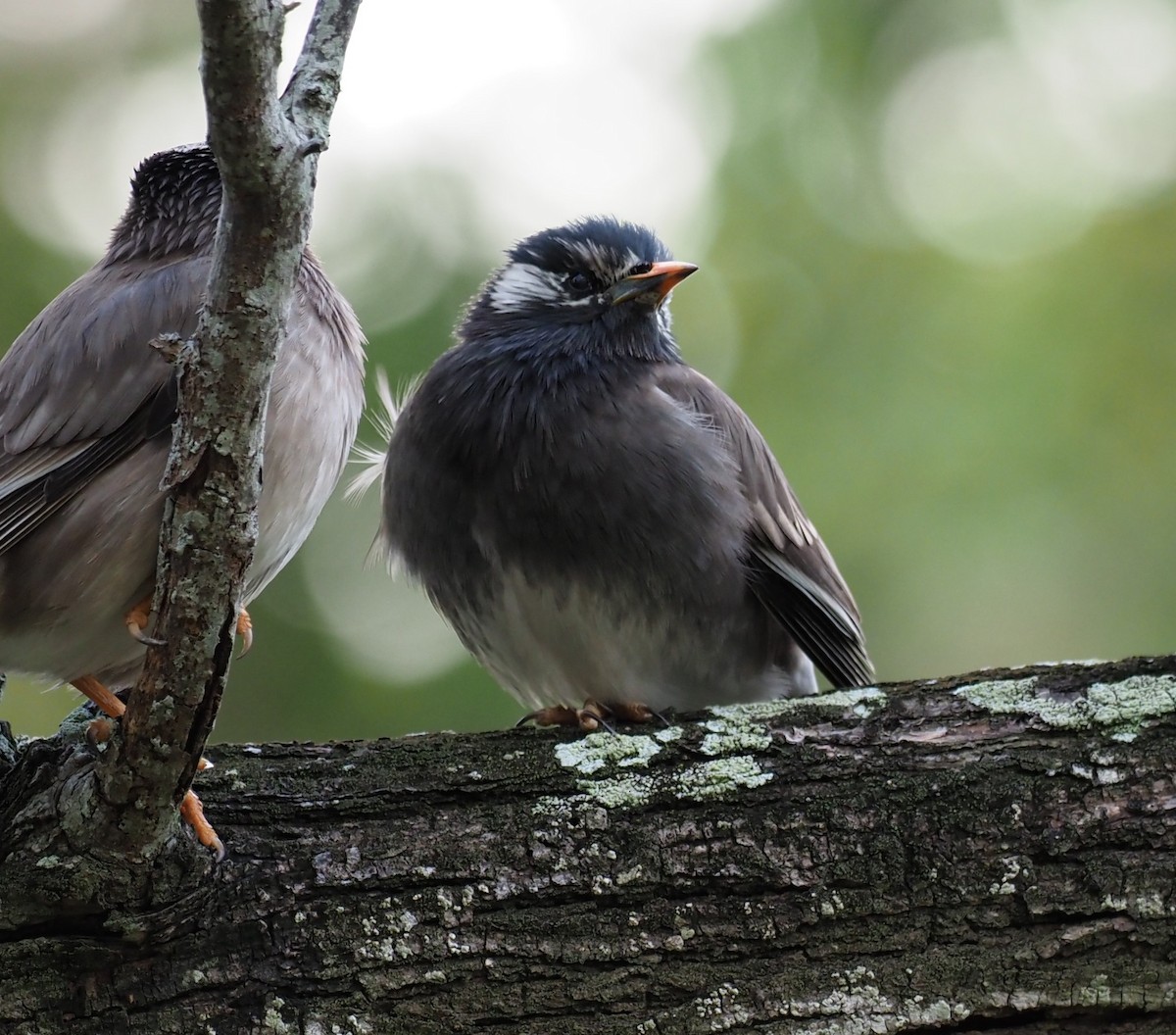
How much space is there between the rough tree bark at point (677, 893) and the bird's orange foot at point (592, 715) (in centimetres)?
36

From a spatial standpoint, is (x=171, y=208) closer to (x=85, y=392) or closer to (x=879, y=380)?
(x=85, y=392)

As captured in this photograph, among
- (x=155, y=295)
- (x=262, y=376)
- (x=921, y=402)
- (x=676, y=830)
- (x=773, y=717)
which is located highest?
(x=921, y=402)

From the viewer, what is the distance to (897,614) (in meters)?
7.25

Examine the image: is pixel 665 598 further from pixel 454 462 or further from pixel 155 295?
pixel 155 295

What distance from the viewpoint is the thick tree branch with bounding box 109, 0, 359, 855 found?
2.42 metres

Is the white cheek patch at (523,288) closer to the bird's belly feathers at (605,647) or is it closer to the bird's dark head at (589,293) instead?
the bird's dark head at (589,293)

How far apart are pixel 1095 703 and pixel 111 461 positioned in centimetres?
274

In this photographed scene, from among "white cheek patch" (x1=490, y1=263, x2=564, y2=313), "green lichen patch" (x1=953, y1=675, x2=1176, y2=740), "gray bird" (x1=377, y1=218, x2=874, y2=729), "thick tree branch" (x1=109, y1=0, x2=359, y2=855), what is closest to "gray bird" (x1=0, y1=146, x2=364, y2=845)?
"thick tree branch" (x1=109, y1=0, x2=359, y2=855)

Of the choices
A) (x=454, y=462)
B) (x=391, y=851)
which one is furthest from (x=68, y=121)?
(x=391, y=851)

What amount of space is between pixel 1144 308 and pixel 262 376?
19.8ft

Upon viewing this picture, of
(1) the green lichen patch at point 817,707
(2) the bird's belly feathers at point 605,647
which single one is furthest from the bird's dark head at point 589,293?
(1) the green lichen patch at point 817,707

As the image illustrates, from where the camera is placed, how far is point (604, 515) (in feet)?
15.1

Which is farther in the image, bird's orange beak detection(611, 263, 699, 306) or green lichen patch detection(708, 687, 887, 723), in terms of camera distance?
bird's orange beak detection(611, 263, 699, 306)

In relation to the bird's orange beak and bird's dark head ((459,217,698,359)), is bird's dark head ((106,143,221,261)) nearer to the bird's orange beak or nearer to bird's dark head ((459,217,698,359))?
bird's dark head ((459,217,698,359))
